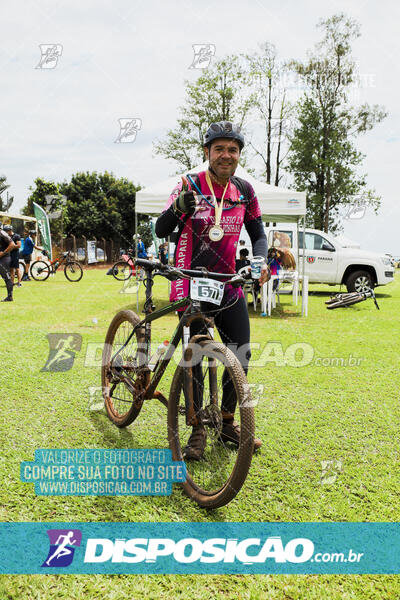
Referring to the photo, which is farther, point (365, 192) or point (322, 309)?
point (365, 192)

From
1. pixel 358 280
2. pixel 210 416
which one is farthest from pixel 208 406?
pixel 358 280

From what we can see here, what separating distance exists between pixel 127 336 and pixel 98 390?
4.30 feet

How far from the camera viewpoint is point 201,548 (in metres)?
2.18

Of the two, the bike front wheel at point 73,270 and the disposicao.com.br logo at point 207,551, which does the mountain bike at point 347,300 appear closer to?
the disposicao.com.br logo at point 207,551

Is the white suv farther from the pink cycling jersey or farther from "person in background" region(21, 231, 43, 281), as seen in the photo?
the pink cycling jersey

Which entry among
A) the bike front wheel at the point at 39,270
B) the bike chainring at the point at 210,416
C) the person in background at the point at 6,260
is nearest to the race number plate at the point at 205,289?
the bike chainring at the point at 210,416

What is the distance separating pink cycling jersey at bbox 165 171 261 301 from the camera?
9.26 ft

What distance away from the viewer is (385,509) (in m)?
2.47

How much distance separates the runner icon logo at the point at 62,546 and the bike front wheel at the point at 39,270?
16620 mm

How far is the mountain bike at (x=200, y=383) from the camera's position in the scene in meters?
2.25

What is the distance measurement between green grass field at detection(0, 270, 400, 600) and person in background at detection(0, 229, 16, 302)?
4642mm

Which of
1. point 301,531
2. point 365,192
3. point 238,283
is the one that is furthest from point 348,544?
point 365,192

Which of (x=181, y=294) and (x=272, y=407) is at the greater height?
(x=181, y=294)

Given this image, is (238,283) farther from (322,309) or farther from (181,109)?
(181,109)
